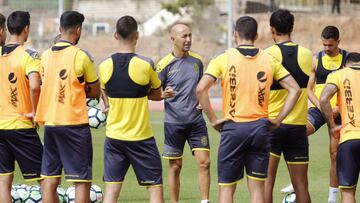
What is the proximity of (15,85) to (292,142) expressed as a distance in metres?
3.19

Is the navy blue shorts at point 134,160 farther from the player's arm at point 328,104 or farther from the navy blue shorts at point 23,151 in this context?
the player's arm at point 328,104

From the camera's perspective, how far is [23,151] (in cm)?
1096

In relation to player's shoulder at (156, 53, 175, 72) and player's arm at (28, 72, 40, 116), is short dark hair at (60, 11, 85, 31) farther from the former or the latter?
player's shoulder at (156, 53, 175, 72)

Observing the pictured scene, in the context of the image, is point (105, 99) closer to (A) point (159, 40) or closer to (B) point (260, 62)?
(B) point (260, 62)

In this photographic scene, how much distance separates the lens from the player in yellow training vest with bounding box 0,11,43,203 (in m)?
10.8

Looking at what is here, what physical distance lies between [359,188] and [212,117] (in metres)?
4.72

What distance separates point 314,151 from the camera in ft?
62.0

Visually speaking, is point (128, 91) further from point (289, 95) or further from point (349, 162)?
point (349, 162)

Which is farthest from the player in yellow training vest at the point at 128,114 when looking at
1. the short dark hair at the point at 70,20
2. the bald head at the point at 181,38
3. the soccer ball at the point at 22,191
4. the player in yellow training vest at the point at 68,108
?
the bald head at the point at 181,38

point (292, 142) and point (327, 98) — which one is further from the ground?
point (327, 98)

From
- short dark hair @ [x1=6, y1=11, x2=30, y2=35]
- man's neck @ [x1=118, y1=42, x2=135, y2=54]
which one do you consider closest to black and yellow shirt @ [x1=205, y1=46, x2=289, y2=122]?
man's neck @ [x1=118, y1=42, x2=135, y2=54]

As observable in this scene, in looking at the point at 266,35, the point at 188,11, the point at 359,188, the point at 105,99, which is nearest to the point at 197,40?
the point at 188,11

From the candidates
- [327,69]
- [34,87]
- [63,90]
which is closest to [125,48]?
Result: [63,90]

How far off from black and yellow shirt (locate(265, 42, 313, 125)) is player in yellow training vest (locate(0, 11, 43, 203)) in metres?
2.64
